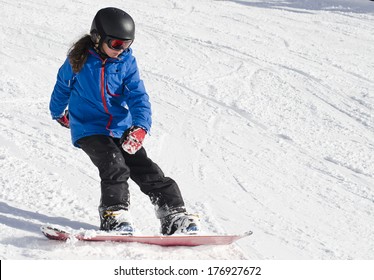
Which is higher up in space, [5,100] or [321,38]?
[321,38]

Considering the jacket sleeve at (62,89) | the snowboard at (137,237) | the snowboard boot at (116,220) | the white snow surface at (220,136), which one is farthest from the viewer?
the white snow surface at (220,136)

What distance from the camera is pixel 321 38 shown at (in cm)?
1041

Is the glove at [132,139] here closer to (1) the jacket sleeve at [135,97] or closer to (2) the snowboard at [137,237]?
(1) the jacket sleeve at [135,97]

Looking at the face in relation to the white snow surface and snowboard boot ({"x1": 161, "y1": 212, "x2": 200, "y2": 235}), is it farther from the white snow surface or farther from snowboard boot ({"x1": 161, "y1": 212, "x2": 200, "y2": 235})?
snowboard boot ({"x1": 161, "y1": 212, "x2": 200, "y2": 235})

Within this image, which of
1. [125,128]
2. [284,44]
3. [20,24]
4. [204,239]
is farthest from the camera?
[284,44]

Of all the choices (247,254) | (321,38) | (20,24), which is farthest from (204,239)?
(321,38)

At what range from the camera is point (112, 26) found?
3422mm

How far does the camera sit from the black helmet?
11.2ft

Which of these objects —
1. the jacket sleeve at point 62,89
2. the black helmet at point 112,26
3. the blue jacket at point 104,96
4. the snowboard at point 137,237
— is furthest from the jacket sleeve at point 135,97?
the snowboard at point 137,237

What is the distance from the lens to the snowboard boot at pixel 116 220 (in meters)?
3.36

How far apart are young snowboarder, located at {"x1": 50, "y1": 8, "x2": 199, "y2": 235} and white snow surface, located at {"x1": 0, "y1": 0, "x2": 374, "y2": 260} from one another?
8.1 inches

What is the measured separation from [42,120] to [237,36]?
5.15 meters

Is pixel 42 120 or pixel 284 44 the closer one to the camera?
pixel 42 120

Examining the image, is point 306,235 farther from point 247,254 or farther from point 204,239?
point 204,239
